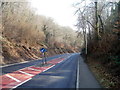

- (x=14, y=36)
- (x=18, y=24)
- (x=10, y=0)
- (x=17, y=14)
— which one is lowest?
(x=14, y=36)

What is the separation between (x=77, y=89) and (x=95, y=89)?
3.50ft

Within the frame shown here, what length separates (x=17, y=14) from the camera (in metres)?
39.9

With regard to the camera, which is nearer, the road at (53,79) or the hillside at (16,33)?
the road at (53,79)

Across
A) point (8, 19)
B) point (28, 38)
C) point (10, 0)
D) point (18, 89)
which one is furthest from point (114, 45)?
point (28, 38)

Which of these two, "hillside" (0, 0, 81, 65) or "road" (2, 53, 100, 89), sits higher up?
"hillside" (0, 0, 81, 65)

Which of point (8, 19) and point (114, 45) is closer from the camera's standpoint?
point (114, 45)

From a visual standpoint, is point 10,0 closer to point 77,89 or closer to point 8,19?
point 8,19

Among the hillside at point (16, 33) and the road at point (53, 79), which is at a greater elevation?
the hillside at point (16, 33)

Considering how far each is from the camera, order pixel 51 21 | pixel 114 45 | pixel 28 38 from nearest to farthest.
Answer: pixel 114 45 < pixel 28 38 < pixel 51 21

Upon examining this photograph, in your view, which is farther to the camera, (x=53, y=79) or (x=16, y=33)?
(x=16, y=33)

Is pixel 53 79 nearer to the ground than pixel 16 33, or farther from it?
nearer to the ground

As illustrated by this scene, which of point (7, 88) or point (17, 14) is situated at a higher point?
point (17, 14)

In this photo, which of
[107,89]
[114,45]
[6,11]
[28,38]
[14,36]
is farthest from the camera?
[28,38]

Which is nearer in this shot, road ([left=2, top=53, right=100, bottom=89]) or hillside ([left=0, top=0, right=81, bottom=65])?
road ([left=2, top=53, right=100, bottom=89])
